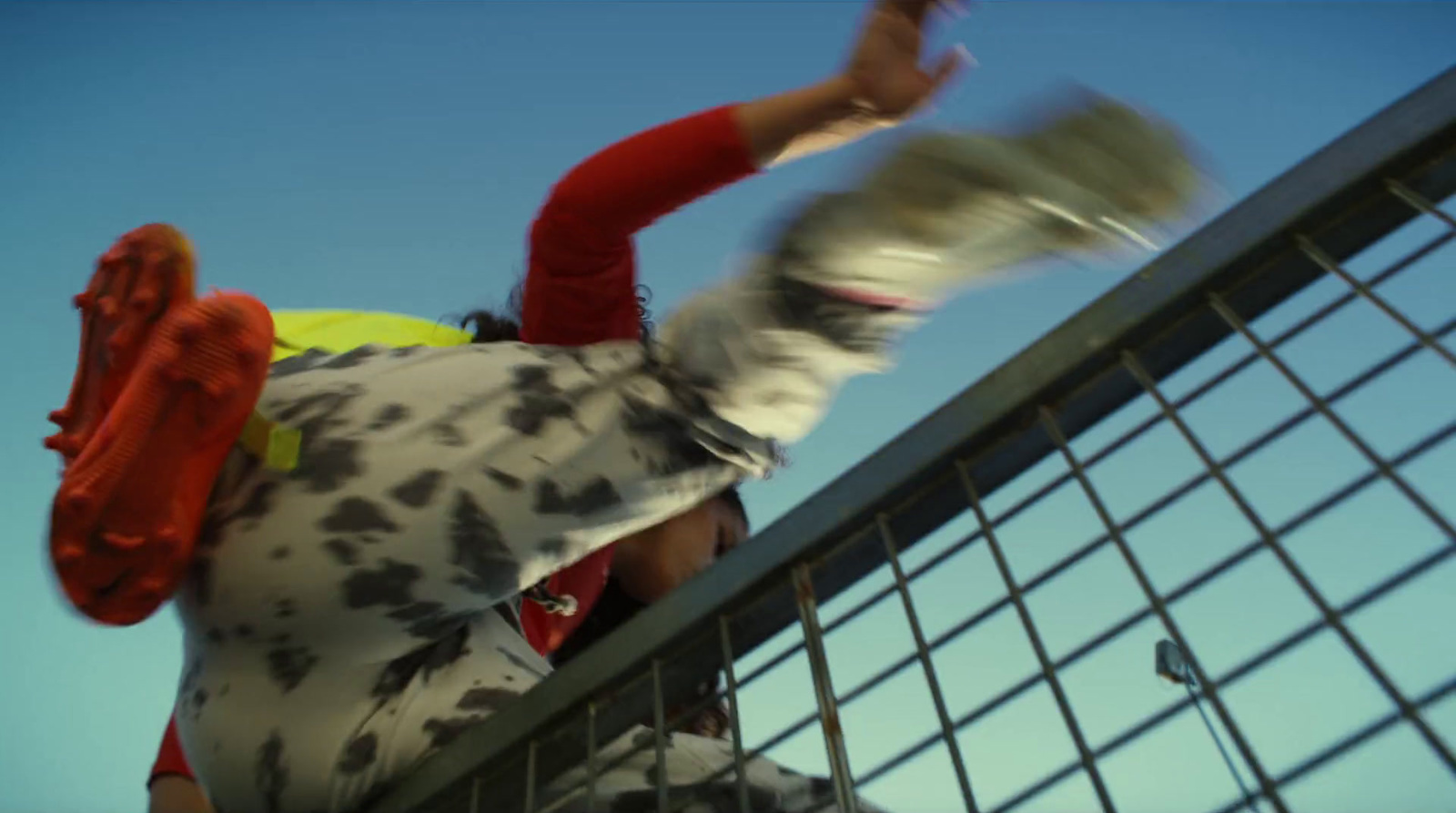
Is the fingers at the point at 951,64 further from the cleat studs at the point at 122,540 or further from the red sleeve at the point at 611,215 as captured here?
the cleat studs at the point at 122,540

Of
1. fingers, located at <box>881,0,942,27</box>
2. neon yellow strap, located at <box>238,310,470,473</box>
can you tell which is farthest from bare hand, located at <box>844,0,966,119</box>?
neon yellow strap, located at <box>238,310,470,473</box>

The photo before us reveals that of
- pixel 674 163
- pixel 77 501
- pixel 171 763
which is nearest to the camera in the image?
pixel 77 501

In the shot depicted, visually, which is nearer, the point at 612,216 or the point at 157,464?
the point at 157,464

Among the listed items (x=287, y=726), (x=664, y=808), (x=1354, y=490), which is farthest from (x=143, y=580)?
(x=1354, y=490)

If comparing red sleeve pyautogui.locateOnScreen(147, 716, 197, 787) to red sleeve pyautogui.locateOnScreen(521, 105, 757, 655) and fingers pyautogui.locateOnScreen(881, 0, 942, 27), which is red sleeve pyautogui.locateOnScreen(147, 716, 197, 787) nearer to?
red sleeve pyautogui.locateOnScreen(521, 105, 757, 655)

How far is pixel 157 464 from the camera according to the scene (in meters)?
0.43

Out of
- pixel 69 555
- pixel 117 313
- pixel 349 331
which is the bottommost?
pixel 69 555

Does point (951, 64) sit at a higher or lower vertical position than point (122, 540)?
higher

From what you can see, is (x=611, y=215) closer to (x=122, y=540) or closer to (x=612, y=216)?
(x=612, y=216)

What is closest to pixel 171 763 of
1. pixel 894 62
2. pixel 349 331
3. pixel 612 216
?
pixel 349 331

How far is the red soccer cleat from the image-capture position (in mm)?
420

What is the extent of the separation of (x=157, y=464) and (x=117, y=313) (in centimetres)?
10

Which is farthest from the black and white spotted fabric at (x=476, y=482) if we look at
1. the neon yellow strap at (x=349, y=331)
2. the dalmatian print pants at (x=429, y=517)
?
the neon yellow strap at (x=349, y=331)

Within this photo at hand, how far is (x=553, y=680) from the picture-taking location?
481 mm
